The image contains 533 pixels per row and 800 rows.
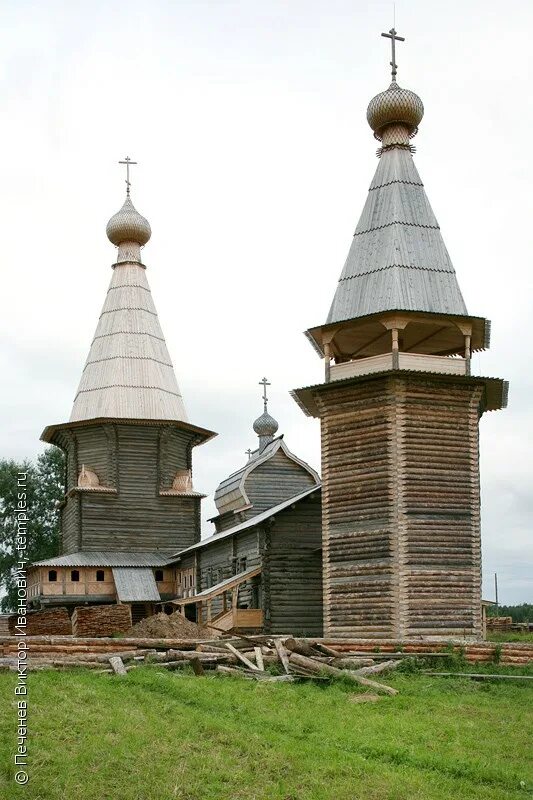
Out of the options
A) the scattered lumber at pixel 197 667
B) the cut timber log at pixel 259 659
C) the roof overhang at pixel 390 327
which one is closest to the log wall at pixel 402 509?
the roof overhang at pixel 390 327

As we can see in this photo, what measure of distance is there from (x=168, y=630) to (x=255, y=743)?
11005 millimetres

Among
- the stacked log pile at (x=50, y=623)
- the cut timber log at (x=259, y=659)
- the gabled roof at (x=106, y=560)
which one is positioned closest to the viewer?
the cut timber log at (x=259, y=659)

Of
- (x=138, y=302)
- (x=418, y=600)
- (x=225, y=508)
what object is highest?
(x=138, y=302)

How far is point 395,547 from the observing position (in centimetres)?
2355

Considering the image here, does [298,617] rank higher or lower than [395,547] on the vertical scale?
lower

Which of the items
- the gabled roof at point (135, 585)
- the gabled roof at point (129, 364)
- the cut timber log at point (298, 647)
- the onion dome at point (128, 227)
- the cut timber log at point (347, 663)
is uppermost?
the onion dome at point (128, 227)

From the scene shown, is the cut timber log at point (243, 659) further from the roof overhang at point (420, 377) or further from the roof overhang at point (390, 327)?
the roof overhang at point (390, 327)

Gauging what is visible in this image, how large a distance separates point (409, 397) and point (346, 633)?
5601 millimetres

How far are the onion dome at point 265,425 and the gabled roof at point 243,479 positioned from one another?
4719 millimetres

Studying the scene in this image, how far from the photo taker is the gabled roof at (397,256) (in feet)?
83.5

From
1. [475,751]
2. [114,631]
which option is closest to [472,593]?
[114,631]

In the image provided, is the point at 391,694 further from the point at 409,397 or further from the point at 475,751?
the point at 409,397

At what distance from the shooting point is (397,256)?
26078mm

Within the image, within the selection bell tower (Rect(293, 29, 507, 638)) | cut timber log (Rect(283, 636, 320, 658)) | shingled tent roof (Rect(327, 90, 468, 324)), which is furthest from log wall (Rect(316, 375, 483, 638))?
cut timber log (Rect(283, 636, 320, 658))
